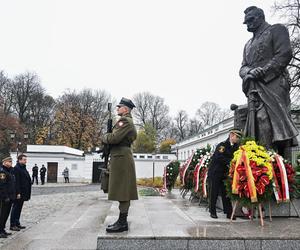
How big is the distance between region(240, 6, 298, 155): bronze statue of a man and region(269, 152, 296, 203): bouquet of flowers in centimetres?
69

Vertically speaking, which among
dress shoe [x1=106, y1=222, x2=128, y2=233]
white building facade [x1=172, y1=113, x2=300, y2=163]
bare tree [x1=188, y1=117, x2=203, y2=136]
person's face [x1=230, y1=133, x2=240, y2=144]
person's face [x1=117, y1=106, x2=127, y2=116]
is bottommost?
dress shoe [x1=106, y1=222, x2=128, y2=233]

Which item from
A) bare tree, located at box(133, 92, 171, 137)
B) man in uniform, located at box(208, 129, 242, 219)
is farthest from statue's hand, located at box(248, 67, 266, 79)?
bare tree, located at box(133, 92, 171, 137)

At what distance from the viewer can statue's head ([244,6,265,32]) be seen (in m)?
7.39

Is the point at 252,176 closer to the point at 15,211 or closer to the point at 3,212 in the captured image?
the point at 3,212

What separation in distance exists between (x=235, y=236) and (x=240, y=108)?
3741mm

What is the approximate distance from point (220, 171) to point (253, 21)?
3.15 metres

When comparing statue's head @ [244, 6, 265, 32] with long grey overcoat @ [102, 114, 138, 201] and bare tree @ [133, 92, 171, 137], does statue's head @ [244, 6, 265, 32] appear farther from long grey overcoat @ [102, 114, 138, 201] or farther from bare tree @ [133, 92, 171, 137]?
bare tree @ [133, 92, 171, 137]

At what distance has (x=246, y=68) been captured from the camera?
7.47m

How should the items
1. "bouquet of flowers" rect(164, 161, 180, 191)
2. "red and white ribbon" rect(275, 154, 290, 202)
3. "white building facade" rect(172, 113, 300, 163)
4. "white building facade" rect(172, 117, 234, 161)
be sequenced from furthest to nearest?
"white building facade" rect(172, 117, 234, 161)
"white building facade" rect(172, 113, 300, 163)
"bouquet of flowers" rect(164, 161, 180, 191)
"red and white ribbon" rect(275, 154, 290, 202)

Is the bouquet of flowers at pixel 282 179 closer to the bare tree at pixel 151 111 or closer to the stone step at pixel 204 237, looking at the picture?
the stone step at pixel 204 237

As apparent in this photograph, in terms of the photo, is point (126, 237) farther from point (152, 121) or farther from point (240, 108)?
point (152, 121)

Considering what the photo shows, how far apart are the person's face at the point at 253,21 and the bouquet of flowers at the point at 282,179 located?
2.73m

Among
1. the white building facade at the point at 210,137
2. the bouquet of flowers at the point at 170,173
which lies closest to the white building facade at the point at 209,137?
the white building facade at the point at 210,137

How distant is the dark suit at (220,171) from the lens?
6.52 m
